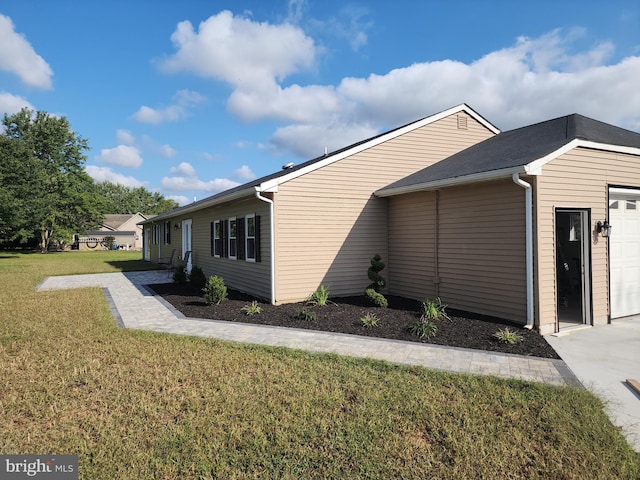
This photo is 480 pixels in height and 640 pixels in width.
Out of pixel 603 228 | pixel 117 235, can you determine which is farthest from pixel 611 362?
pixel 117 235

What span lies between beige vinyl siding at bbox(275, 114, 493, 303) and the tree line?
28948 mm

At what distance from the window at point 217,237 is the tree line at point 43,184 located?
2405 centimetres

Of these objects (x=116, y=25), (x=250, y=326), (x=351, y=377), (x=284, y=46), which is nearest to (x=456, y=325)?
(x=351, y=377)

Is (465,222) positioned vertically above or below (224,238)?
above

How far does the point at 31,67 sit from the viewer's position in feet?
42.4

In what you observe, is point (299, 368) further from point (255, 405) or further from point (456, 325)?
point (456, 325)

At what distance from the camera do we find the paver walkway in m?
4.52

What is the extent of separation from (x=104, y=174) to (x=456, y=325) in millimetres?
98525

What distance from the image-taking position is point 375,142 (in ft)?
31.8

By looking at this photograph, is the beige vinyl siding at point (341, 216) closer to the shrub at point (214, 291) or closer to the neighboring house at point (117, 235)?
the shrub at point (214, 291)

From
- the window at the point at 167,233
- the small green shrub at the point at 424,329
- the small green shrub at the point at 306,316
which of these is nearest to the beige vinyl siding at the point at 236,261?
the small green shrub at the point at 306,316

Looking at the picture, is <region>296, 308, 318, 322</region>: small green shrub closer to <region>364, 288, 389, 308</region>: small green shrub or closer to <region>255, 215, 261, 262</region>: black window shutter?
<region>364, 288, 389, 308</region>: small green shrub

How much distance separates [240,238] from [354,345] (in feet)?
19.2

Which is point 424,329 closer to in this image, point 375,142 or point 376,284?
point 376,284
